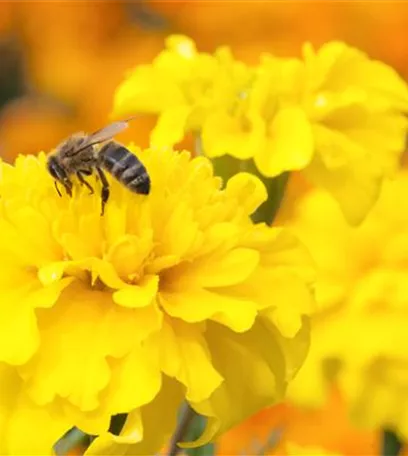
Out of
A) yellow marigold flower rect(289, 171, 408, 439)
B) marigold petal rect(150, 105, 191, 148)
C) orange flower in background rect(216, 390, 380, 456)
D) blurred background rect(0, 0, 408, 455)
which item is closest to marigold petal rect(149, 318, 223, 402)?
marigold petal rect(150, 105, 191, 148)

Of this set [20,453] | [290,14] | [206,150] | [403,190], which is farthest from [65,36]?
[20,453]

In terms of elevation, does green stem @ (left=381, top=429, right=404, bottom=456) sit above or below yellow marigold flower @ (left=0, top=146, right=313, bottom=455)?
below

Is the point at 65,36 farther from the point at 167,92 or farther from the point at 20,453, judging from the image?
the point at 20,453

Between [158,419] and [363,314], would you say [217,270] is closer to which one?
[158,419]

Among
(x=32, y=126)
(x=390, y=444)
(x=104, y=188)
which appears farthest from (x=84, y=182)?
(x=32, y=126)

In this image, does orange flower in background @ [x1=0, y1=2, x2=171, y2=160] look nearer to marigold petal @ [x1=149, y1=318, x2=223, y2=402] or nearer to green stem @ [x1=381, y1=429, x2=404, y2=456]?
green stem @ [x1=381, y1=429, x2=404, y2=456]

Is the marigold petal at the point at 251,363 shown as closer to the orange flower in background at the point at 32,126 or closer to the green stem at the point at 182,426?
the green stem at the point at 182,426

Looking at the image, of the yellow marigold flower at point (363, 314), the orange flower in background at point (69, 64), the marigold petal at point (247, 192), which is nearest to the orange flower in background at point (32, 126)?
the orange flower in background at point (69, 64)
